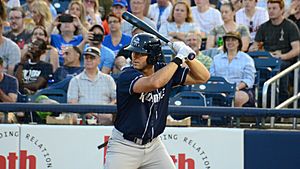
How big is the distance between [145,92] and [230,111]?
157cm

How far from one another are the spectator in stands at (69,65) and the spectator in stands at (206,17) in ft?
6.33

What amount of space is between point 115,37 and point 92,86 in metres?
1.58

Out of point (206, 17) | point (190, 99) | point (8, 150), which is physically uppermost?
point (206, 17)

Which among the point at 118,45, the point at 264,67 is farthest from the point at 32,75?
the point at 264,67

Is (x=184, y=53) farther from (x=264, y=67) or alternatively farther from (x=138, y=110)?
(x=264, y=67)

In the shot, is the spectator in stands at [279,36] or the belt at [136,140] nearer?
the belt at [136,140]

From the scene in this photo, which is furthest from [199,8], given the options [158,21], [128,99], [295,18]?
[128,99]

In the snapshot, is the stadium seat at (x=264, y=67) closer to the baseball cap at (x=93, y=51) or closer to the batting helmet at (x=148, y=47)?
the baseball cap at (x=93, y=51)

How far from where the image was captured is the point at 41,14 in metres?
11.7

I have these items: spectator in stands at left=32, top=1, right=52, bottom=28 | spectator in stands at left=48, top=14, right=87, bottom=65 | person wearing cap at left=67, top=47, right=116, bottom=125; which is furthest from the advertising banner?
spectator in stands at left=32, top=1, right=52, bottom=28

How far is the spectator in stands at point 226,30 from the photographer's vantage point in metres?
10.8

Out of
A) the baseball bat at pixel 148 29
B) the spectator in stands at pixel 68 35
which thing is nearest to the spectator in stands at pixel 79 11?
the spectator in stands at pixel 68 35

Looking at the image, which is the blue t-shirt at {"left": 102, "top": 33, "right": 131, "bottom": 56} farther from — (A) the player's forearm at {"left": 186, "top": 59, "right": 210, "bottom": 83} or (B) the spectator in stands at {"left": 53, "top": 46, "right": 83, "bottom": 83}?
(A) the player's forearm at {"left": 186, "top": 59, "right": 210, "bottom": 83}

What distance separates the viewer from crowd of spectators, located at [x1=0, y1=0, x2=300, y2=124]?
982 cm
